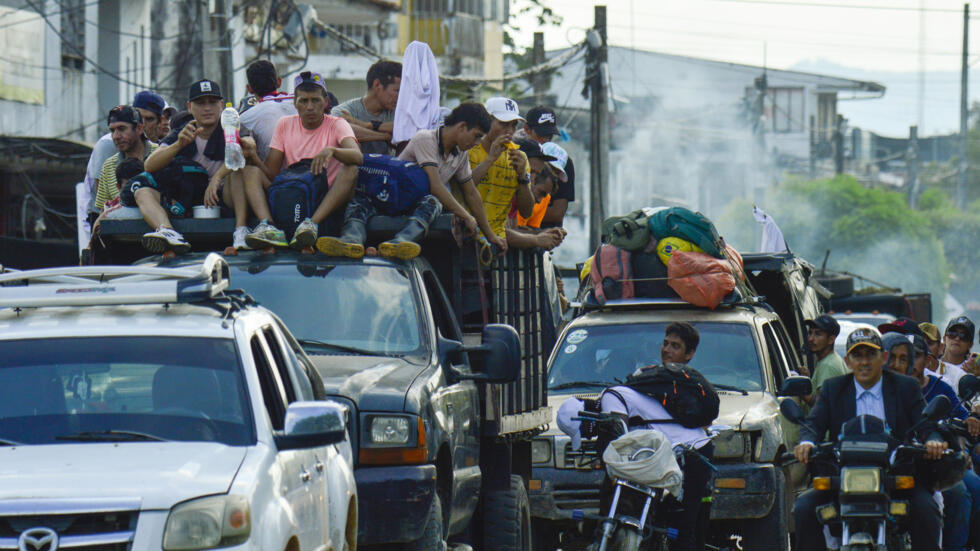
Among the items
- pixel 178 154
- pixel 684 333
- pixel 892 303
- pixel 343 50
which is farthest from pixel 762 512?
pixel 343 50

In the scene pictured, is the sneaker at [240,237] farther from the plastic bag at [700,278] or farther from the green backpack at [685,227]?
the green backpack at [685,227]

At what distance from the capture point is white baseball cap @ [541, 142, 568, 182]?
45.1 feet

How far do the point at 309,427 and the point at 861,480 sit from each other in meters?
3.42

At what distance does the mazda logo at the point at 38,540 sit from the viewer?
17.7ft

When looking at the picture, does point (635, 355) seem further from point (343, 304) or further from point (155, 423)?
point (155, 423)

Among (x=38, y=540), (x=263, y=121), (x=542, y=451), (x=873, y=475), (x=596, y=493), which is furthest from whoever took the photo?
(x=542, y=451)

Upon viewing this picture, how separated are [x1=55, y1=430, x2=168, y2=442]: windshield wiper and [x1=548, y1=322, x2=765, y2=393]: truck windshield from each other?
22.9ft

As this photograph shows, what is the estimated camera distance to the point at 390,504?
804cm

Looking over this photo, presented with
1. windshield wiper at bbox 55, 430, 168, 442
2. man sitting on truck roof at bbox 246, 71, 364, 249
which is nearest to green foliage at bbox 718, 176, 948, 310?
man sitting on truck roof at bbox 246, 71, 364, 249

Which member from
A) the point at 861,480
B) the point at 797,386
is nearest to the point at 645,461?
the point at 797,386

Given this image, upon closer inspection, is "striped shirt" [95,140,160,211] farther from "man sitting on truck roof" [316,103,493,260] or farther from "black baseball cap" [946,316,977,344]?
"black baseball cap" [946,316,977,344]

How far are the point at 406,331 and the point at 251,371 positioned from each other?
2.79 metres

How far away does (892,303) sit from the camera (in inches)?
1288

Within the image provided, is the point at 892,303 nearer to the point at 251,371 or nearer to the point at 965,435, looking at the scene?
the point at 965,435
